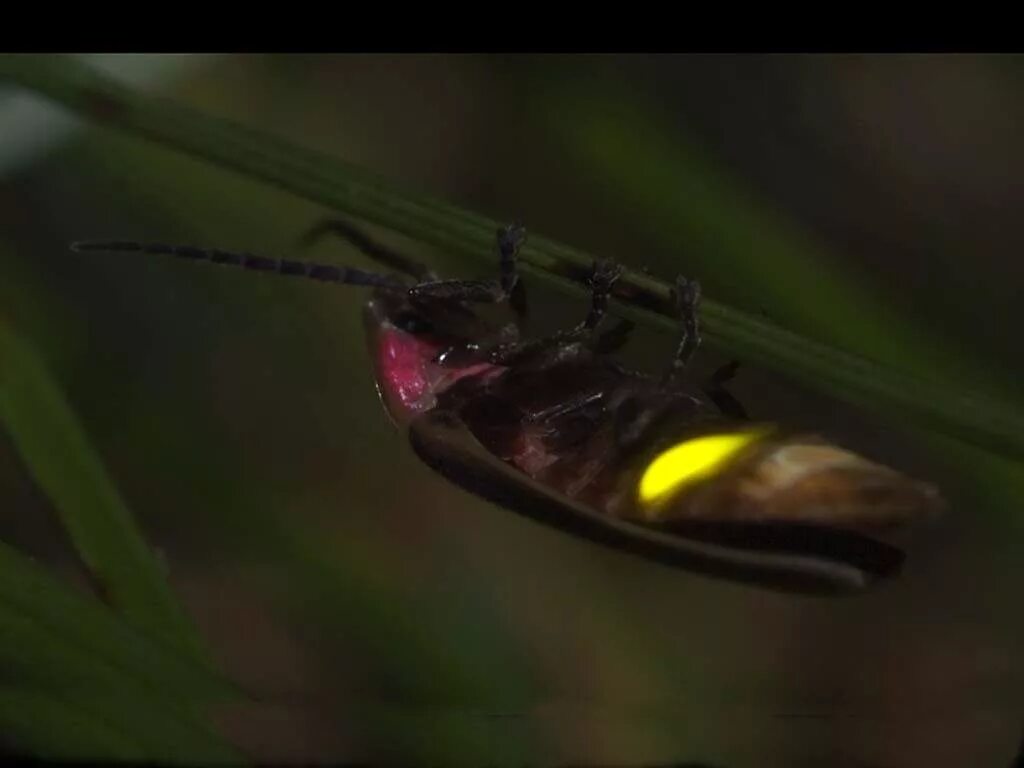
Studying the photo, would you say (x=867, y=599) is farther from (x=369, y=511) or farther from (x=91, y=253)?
(x=91, y=253)

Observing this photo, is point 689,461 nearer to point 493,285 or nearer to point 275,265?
point 493,285

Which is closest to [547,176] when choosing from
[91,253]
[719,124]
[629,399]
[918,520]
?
[719,124]

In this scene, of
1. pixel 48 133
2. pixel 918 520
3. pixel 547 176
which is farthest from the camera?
pixel 547 176

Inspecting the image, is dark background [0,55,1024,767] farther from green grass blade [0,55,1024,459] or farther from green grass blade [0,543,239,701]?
green grass blade [0,55,1024,459]

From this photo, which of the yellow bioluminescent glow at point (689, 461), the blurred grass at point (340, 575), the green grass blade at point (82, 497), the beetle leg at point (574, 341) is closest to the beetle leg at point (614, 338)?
the beetle leg at point (574, 341)

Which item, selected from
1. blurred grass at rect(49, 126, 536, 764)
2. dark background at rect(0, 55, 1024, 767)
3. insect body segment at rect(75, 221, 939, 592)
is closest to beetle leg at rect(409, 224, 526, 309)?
insect body segment at rect(75, 221, 939, 592)

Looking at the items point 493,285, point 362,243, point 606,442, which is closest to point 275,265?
point 362,243

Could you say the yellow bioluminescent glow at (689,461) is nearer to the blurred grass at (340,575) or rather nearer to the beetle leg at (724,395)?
the beetle leg at (724,395)
